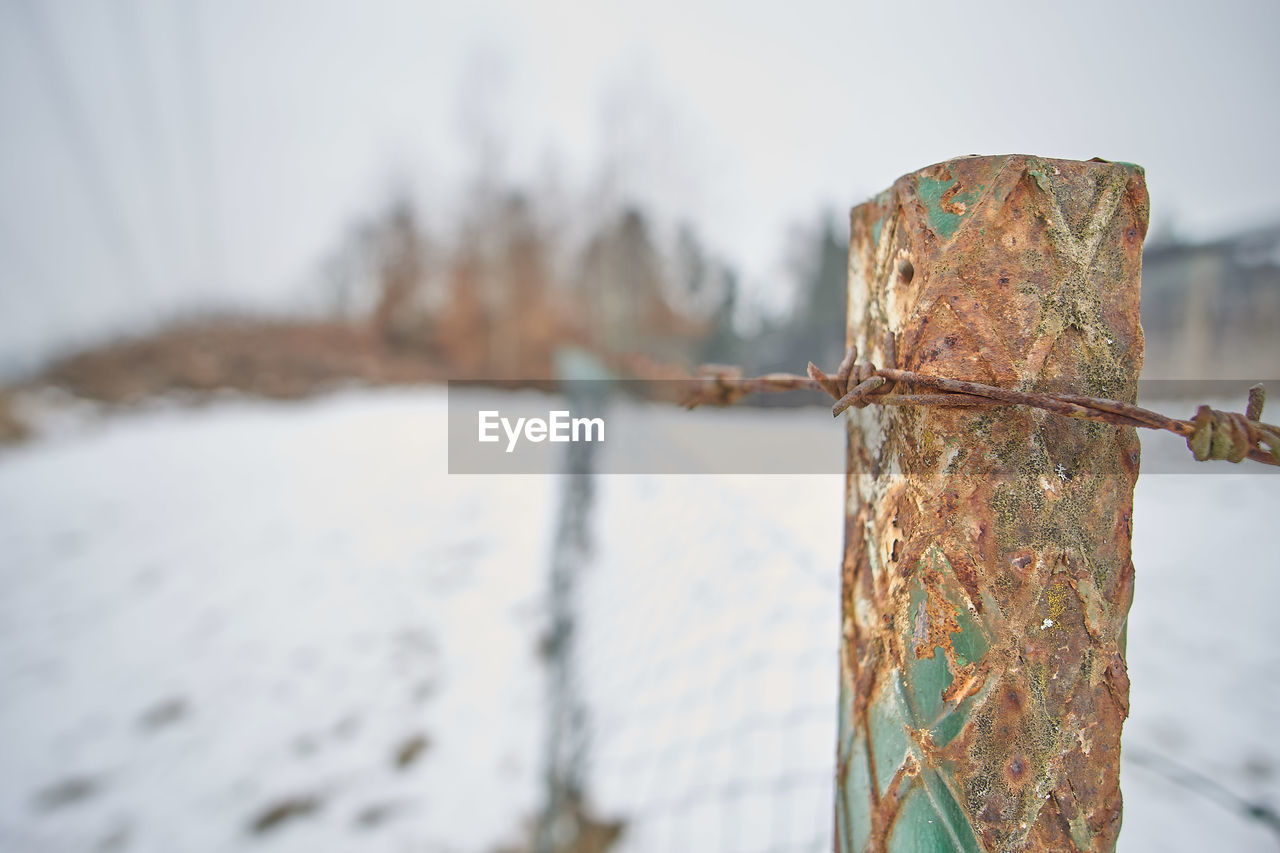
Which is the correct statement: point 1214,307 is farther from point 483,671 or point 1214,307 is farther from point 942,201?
point 483,671

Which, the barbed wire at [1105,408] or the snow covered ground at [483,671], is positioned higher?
the barbed wire at [1105,408]

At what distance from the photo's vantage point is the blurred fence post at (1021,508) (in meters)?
0.34

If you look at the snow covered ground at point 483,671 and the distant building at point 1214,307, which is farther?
the distant building at point 1214,307

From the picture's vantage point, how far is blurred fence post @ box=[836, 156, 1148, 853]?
0.34 m

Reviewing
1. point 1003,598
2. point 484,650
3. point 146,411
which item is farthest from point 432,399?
point 1003,598

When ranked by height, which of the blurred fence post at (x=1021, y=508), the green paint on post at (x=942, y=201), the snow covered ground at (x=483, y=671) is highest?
the green paint on post at (x=942, y=201)

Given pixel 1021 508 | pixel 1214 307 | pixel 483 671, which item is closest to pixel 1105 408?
pixel 1021 508

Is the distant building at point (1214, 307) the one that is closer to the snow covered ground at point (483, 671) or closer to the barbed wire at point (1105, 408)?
the snow covered ground at point (483, 671)

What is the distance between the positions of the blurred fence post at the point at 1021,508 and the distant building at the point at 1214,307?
2.97 m

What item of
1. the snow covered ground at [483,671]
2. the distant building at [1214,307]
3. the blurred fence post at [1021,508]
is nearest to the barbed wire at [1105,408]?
the blurred fence post at [1021,508]

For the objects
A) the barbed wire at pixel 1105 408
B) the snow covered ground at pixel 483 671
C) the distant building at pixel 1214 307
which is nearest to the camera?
the barbed wire at pixel 1105 408

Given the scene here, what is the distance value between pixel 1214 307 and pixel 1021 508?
3.65m

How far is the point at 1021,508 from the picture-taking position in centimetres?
34

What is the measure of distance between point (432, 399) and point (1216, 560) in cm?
824
